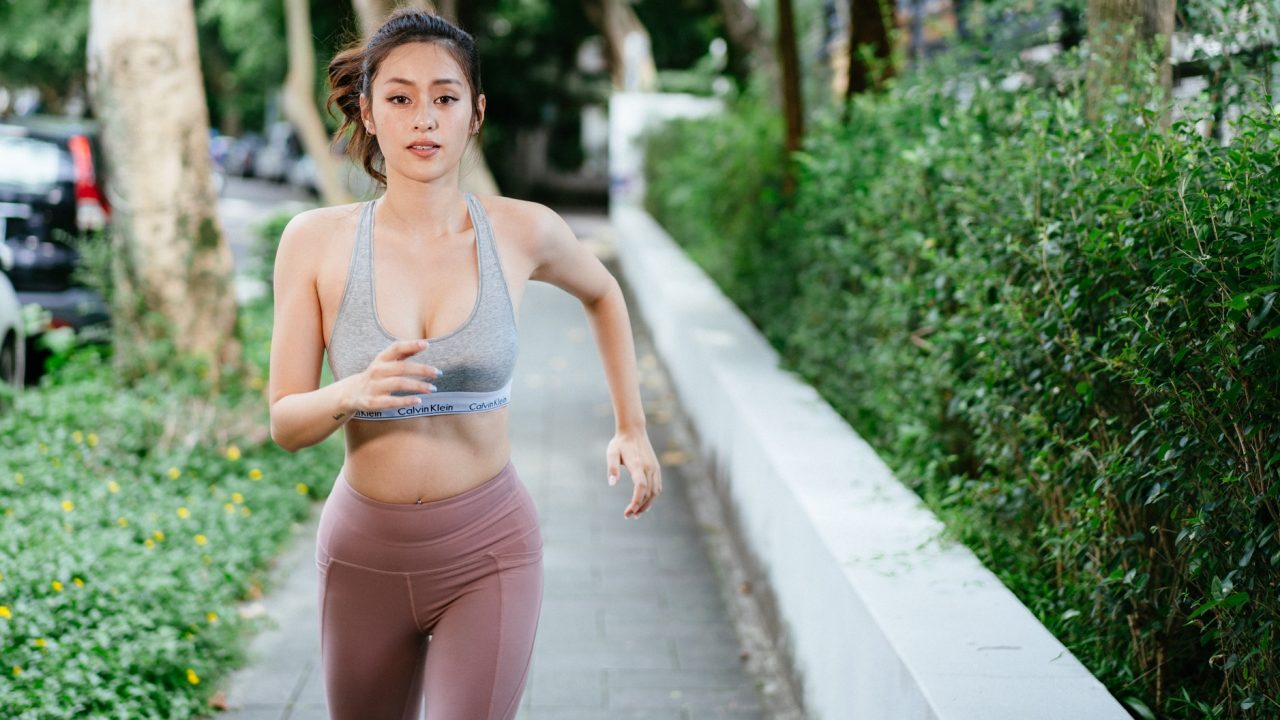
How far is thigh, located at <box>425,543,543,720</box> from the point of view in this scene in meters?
2.65

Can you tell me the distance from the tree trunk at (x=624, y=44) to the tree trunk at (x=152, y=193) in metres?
18.0

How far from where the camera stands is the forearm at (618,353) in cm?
302

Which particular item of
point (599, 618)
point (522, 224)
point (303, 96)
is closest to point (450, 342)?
point (522, 224)

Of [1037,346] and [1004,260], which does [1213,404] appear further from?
[1004,260]

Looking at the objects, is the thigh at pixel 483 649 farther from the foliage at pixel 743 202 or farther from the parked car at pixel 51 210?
the parked car at pixel 51 210

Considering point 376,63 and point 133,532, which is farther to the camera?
point 133,532

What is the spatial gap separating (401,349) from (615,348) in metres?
0.85

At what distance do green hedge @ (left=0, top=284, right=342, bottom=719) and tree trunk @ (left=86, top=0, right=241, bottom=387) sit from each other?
0.33 meters

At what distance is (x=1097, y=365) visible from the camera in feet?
11.2

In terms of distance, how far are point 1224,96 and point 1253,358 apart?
1.77 meters

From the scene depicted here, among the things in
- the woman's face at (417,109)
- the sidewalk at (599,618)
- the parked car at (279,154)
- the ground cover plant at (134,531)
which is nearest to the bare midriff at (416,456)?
the woman's face at (417,109)

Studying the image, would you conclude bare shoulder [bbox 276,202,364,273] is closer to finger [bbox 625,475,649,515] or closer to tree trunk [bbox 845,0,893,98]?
finger [bbox 625,475,649,515]

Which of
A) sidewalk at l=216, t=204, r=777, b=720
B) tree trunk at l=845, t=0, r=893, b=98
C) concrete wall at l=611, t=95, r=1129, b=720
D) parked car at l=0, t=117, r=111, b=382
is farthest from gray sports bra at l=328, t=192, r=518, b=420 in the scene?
parked car at l=0, t=117, r=111, b=382

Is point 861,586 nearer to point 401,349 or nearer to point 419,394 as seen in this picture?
point 419,394
